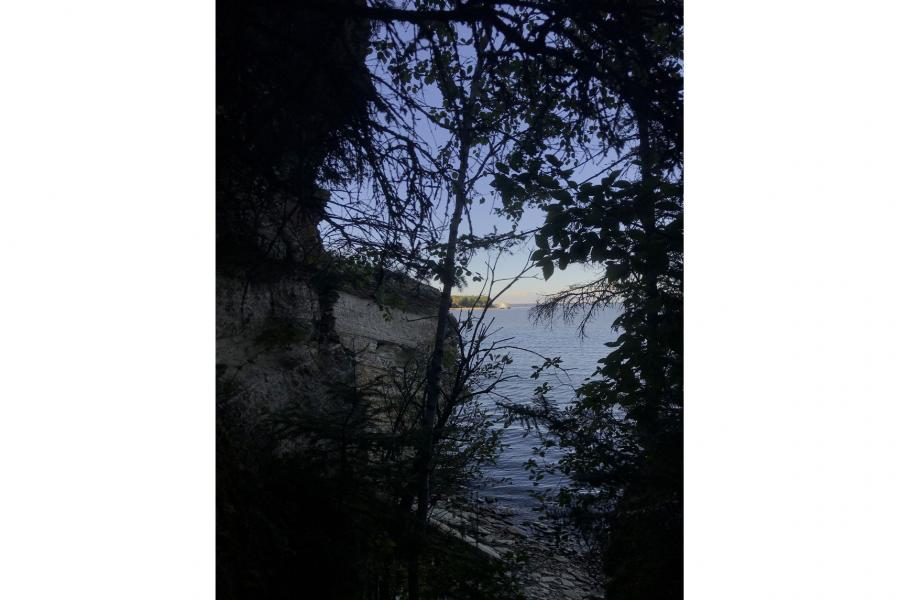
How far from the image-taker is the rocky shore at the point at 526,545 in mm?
1613

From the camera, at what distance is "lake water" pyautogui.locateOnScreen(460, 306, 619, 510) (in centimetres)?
174

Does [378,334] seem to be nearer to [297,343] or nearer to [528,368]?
[297,343]

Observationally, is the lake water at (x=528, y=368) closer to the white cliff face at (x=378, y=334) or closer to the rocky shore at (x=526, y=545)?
the rocky shore at (x=526, y=545)

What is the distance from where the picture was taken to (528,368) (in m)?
1.92

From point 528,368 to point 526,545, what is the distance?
2.13 ft

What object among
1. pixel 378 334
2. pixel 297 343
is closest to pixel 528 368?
pixel 378 334

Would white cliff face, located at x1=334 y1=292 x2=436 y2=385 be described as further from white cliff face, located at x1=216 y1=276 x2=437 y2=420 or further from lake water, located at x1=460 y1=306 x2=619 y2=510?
lake water, located at x1=460 y1=306 x2=619 y2=510

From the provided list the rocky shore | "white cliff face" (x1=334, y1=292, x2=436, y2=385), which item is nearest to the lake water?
the rocky shore

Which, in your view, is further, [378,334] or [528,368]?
[528,368]

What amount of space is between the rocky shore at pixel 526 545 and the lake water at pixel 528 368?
0.08 m
